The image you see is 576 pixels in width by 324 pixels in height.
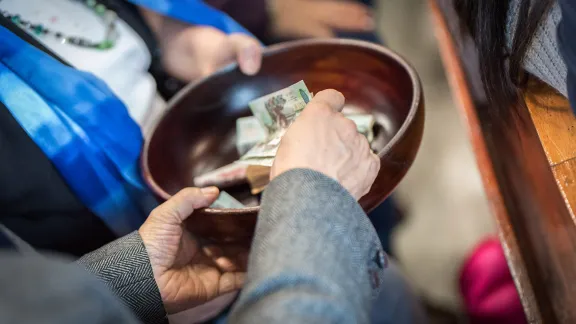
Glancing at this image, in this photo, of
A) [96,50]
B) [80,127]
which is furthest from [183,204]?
[96,50]

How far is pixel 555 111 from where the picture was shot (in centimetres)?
62

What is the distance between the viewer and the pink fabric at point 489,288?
39.7 inches

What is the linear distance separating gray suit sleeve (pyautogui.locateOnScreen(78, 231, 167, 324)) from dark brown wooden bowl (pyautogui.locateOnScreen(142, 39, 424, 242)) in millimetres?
83

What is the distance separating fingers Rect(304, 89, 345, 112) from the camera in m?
0.58

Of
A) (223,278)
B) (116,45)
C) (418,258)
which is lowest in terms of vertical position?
(418,258)

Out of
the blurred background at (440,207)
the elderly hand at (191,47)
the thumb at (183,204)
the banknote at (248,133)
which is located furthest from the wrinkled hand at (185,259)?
the blurred background at (440,207)

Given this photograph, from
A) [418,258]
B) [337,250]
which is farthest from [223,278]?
[418,258]

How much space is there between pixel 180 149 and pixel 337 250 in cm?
42

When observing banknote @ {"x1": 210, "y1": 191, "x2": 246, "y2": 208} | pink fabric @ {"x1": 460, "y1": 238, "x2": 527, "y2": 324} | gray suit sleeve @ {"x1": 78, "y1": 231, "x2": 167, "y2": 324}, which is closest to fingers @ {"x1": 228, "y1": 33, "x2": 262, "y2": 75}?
banknote @ {"x1": 210, "y1": 191, "x2": 246, "y2": 208}

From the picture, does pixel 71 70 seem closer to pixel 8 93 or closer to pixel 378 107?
pixel 8 93

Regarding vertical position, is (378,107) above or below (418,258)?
above

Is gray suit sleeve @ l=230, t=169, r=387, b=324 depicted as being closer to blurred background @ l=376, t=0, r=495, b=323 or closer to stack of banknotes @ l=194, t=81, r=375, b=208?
stack of banknotes @ l=194, t=81, r=375, b=208

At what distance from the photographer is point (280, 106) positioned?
0.68 metres

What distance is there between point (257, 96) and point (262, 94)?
0.05 feet
